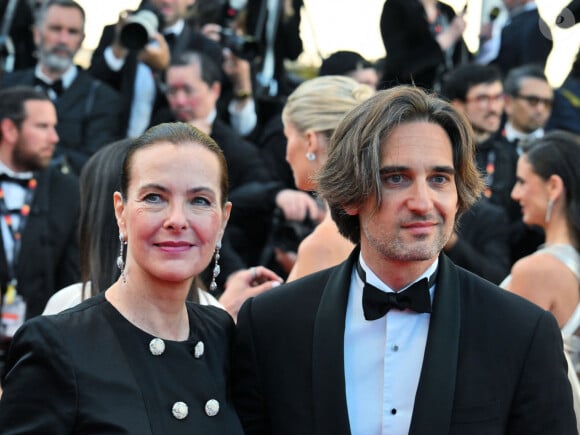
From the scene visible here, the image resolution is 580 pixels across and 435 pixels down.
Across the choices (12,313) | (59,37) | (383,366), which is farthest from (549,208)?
(59,37)

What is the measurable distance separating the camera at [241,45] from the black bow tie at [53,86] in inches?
50.7

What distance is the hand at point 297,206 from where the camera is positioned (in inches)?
246

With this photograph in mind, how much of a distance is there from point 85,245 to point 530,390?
5.76ft

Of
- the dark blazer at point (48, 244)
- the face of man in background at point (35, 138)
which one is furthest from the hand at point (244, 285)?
the face of man in background at point (35, 138)

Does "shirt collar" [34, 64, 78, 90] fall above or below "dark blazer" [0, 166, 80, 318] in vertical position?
above

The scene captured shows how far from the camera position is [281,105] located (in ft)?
27.0

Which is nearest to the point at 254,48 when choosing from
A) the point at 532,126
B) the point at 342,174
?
the point at 532,126

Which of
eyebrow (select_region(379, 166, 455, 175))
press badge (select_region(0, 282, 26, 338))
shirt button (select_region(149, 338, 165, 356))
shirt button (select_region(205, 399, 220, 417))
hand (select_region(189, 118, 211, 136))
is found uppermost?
eyebrow (select_region(379, 166, 455, 175))

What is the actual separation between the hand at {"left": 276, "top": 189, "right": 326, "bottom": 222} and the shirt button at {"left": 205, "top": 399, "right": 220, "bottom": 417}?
124 inches

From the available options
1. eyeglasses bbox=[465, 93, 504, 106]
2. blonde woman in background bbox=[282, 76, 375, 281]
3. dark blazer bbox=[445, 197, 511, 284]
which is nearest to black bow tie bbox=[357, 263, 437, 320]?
blonde woman in background bbox=[282, 76, 375, 281]

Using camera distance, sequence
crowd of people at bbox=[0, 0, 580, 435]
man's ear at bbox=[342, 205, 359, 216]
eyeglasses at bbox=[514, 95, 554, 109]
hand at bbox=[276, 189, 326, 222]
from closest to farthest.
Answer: crowd of people at bbox=[0, 0, 580, 435], man's ear at bbox=[342, 205, 359, 216], hand at bbox=[276, 189, 326, 222], eyeglasses at bbox=[514, 95, 554, 109]

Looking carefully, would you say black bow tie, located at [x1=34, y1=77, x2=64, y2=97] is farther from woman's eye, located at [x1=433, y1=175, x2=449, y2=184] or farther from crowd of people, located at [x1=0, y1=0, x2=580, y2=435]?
woman's eye, located at [x1=433, y1=175, x2=449, y2=184]

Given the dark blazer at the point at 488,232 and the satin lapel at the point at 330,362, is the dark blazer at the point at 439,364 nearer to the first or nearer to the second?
the satin lapel at the point at 330,362

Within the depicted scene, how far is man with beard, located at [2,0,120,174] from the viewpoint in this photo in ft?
25.2
